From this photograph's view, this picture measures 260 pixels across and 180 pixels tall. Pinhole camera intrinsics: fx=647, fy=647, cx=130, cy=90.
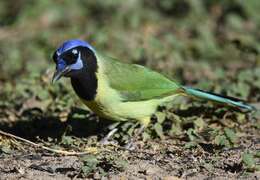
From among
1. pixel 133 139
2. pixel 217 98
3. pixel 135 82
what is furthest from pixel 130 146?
pixel 217 98

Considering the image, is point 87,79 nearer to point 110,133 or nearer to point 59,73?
point 59,73

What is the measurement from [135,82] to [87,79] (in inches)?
19.0

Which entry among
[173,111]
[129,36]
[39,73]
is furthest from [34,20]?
[173,111]

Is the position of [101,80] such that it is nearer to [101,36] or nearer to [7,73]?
[7,73]

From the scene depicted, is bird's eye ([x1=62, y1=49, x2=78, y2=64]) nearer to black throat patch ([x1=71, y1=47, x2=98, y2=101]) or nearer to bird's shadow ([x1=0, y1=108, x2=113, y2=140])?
black throat patch ([x1=71, y1=47, x2=98, y2=101])

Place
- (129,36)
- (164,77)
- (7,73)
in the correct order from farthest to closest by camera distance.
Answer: (129,36) < (7,73) < (164,77)

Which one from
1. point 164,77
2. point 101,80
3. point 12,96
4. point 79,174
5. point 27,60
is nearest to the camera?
point 79,174

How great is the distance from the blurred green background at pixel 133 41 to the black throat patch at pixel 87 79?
37.4 inches

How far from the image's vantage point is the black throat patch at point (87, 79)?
5.31 metres

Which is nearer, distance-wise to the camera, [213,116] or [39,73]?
[213,116]

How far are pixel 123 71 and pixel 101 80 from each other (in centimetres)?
27

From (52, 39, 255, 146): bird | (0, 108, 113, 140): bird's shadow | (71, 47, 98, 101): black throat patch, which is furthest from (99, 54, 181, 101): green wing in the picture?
(0, 108, 113, 140): bird's shadow

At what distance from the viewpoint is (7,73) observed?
8.45 m

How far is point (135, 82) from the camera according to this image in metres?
5.68
